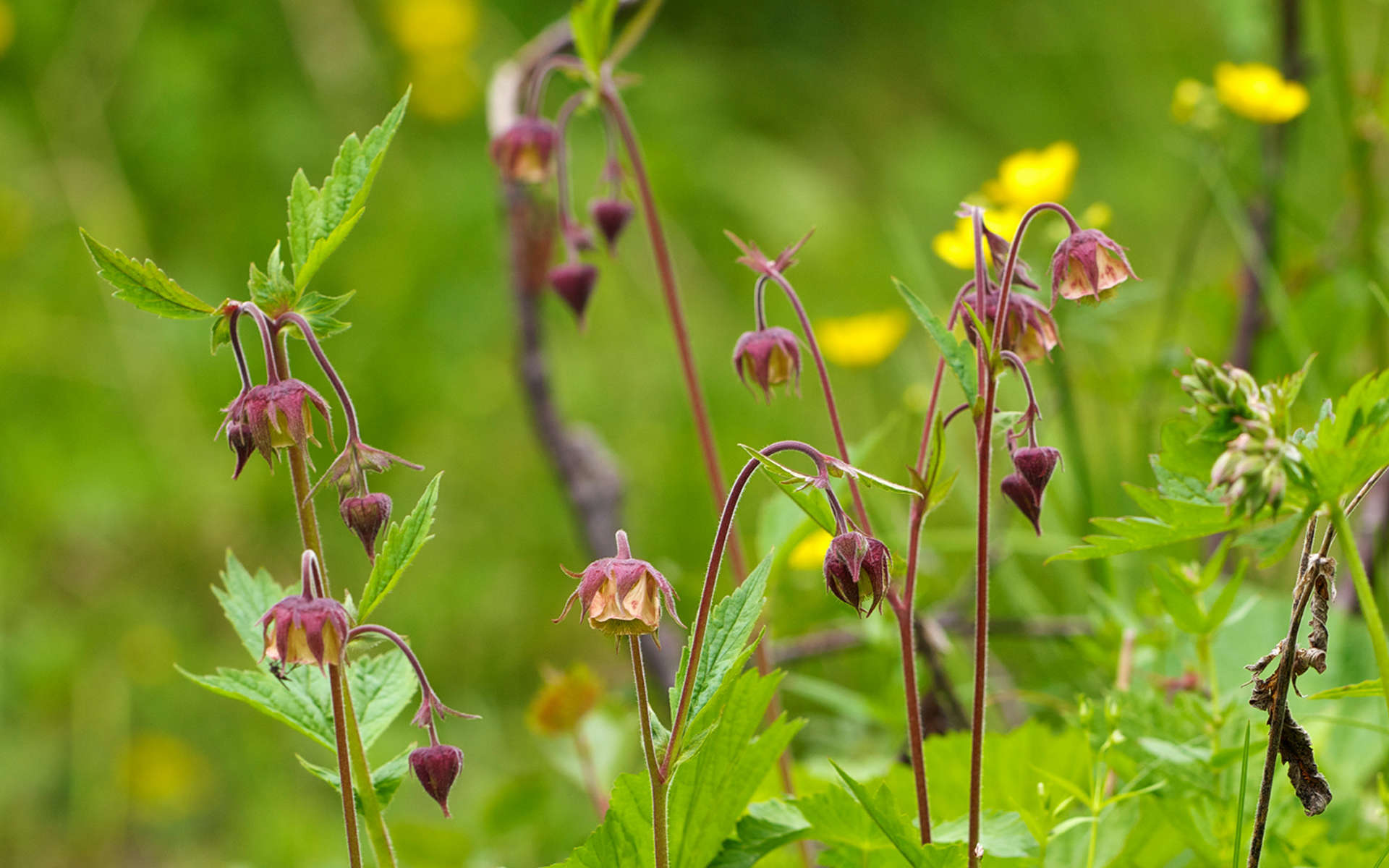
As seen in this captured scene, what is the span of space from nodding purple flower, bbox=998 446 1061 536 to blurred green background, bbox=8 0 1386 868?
0.31 meters

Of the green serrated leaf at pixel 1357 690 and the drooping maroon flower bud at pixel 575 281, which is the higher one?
the drooping maroon flower bud at pixel 575 281

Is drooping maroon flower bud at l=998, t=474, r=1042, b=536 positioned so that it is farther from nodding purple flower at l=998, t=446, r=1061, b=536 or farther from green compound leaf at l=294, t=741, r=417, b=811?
green compound leaf at l=294, t=741, r=417, b=811

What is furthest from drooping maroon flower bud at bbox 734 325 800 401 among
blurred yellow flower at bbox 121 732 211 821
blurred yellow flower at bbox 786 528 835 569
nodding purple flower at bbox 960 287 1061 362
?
blurred yellow flower at bbox 121 732 211 821

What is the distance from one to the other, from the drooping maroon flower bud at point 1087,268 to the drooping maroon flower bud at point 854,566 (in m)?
0.19

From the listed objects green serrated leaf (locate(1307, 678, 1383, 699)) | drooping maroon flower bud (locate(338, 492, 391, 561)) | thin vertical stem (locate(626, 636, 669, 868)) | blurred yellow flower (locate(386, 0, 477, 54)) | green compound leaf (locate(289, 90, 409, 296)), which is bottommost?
green serrated leaf (locate(1307, 678, 1383, 699))

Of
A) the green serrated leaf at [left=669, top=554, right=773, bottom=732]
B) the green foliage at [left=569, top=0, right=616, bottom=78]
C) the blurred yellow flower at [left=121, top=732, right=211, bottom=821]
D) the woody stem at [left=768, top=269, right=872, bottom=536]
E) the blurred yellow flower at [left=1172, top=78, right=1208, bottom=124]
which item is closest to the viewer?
the green serrated leaf at [left=669, top=554, right=773, bottom=732]

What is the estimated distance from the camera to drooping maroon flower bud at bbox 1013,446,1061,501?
0.74 meters

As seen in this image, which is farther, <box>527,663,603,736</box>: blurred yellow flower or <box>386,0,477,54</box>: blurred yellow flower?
<box>386,0,477,54</box>: blurred yellow flower

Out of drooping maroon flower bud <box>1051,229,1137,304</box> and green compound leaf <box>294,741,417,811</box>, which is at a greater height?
drooping maroon flower bud <box>1051,229,1137,304</box>

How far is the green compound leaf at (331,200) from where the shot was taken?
0.67 meters

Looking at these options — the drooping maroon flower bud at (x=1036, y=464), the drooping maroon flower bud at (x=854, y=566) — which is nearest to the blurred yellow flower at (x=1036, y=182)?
the drooping maroon flower bud at (x=1036, y=464)

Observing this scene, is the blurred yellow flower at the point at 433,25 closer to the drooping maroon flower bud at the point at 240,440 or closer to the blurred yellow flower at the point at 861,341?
the blurred yellow flower at the point at 861,341

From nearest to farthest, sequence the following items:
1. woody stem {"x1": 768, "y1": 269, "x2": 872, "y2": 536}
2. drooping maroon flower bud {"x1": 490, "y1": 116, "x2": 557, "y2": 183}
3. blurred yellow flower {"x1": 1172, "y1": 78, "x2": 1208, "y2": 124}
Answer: woody stem {"x1": 768, "y1": 269, "x2": 872, "y2": 536}
drooping maroon flower bud {"x1": 490, "y1": 116, "x2": 557, "y2": 183}
blurred yellow flower {"x1": 1172, "y1": 78, "x2": 1208, "y2": 124}

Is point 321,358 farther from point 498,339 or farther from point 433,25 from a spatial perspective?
point 433,25
